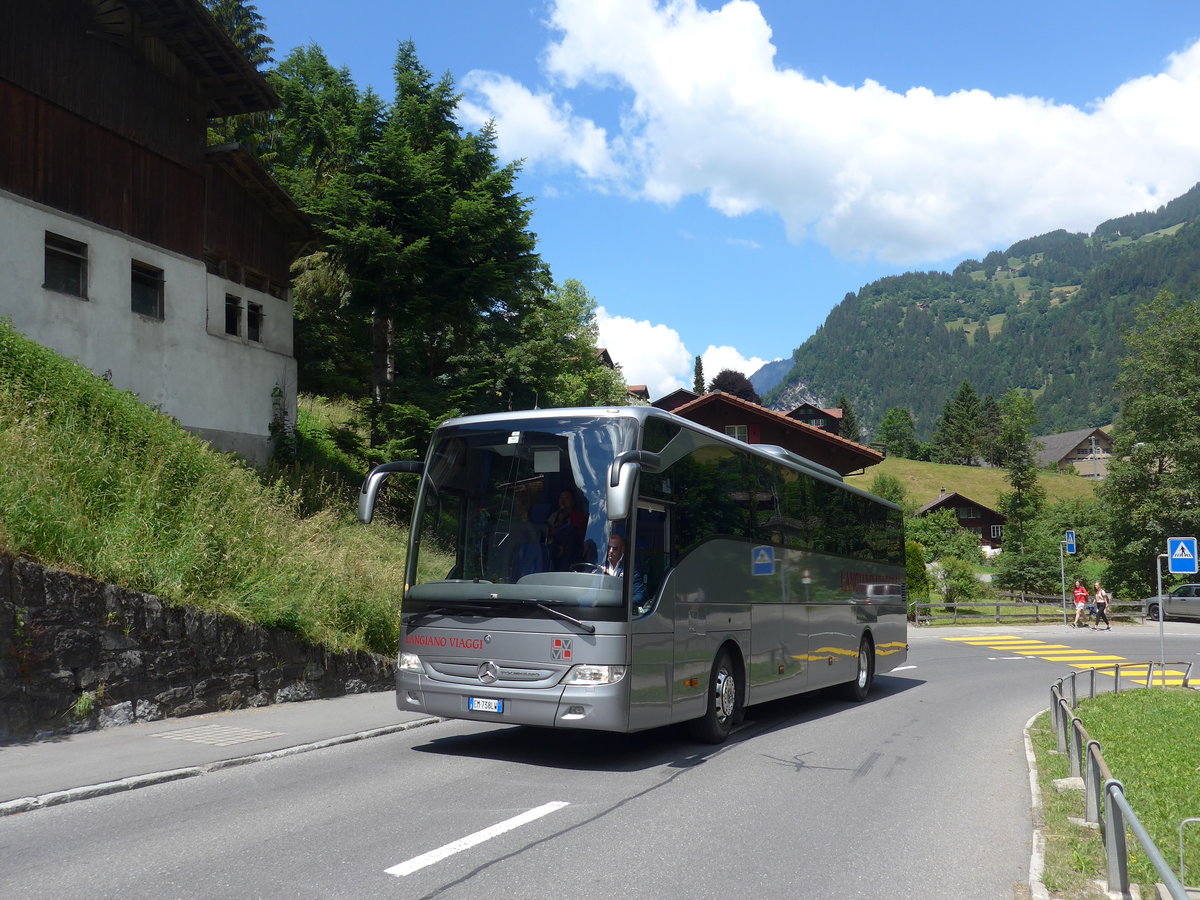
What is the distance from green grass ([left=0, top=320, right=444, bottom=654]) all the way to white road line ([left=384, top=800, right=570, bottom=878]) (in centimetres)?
308

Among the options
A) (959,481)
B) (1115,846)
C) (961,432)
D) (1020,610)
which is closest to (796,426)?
(1020,610)

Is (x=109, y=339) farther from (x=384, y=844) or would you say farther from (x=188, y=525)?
(x=384, y=844)

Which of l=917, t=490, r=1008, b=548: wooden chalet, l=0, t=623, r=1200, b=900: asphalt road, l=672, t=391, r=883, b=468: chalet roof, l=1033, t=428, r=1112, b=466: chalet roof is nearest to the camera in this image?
l=0, t=623, r=1200, b=900: asphalt road

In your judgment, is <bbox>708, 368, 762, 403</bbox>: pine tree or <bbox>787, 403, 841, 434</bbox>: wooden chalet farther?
<bbox>787, 403, 841, 434</bbox>: wooden chalet

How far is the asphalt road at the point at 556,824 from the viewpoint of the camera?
5.58 metres

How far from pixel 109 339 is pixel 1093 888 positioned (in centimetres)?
1764

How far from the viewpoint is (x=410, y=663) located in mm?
9617

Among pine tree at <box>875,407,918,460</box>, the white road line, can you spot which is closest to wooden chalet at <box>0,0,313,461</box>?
the white road line

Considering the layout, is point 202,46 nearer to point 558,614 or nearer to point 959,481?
point 558,614

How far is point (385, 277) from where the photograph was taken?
2517 cm

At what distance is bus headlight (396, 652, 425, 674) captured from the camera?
376 inches

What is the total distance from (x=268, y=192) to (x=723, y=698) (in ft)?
57.9

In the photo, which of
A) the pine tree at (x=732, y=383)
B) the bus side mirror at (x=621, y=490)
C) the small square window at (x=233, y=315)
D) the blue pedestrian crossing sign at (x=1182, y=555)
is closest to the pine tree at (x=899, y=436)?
the pine tree at (x=732, y=383)

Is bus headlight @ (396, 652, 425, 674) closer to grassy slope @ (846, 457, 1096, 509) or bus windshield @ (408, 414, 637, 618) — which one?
bus windshield @ (408, 414, 637, 618)
